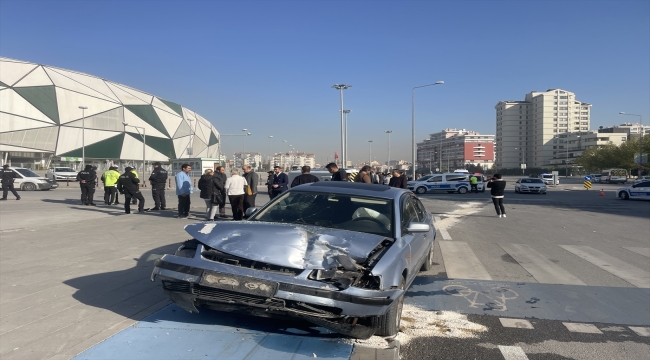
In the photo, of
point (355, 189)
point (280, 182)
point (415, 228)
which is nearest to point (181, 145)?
point (280, 182)

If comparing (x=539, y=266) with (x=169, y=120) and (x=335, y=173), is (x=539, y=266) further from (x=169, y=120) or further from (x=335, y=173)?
(x=169, y=120)

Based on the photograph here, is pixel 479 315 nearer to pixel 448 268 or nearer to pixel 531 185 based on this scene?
pixel 448 268

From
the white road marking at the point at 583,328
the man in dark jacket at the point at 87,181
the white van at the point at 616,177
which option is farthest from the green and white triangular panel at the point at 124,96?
the white road marking at the point at 583,328

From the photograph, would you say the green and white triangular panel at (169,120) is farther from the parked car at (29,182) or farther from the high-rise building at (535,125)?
the high-rise building at (535,125)

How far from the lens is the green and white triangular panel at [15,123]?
58.3m

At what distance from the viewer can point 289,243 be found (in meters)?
3.78

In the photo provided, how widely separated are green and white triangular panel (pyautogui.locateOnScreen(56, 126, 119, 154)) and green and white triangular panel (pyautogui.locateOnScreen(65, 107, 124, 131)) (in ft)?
2.67

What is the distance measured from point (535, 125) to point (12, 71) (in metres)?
133

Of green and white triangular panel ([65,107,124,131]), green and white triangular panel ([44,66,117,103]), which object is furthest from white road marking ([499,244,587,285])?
green and white triangular panel ([44,66,117,103])

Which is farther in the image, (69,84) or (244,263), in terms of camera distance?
(69,84)

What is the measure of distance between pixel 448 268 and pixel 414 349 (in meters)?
3.71

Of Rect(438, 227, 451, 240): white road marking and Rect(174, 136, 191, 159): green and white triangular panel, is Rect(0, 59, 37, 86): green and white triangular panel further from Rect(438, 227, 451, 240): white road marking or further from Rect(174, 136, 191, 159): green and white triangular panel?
Rect(438, 227, 451, 240): white road marking

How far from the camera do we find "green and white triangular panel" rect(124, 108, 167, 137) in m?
73.8

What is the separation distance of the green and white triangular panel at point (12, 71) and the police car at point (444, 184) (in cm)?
5837
